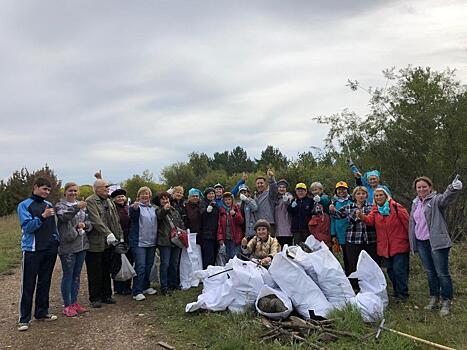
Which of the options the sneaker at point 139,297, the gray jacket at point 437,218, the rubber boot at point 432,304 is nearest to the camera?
the gray jacket at point 437,218

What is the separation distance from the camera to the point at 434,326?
4.93 meters

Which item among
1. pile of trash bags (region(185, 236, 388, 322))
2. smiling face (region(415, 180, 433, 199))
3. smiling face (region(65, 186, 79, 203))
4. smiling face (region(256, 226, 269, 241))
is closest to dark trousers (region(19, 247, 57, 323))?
smiling face (region(65, 186, 79, 203))

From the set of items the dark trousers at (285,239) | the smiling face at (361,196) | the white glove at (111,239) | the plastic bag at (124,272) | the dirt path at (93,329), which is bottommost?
the dirt path at (93,329)

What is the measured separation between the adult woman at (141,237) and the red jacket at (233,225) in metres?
1.14

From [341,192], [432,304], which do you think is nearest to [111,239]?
[341,192]

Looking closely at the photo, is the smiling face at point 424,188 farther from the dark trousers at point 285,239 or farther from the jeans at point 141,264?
the jeans at point 141,264

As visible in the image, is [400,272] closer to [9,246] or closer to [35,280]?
[35,280]

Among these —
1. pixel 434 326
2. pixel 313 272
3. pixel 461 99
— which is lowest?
pixel 434 326

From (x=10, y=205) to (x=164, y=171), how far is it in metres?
17.8

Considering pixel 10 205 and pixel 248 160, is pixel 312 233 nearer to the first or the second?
pixel 10 205

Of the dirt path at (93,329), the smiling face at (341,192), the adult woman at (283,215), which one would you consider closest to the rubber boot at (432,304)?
the smiling face at (341,192)

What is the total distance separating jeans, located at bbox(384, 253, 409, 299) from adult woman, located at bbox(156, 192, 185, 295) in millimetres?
3171

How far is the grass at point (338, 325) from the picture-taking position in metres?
4.48

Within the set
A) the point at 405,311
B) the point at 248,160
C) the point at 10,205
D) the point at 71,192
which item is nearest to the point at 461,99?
the point at 405,311
